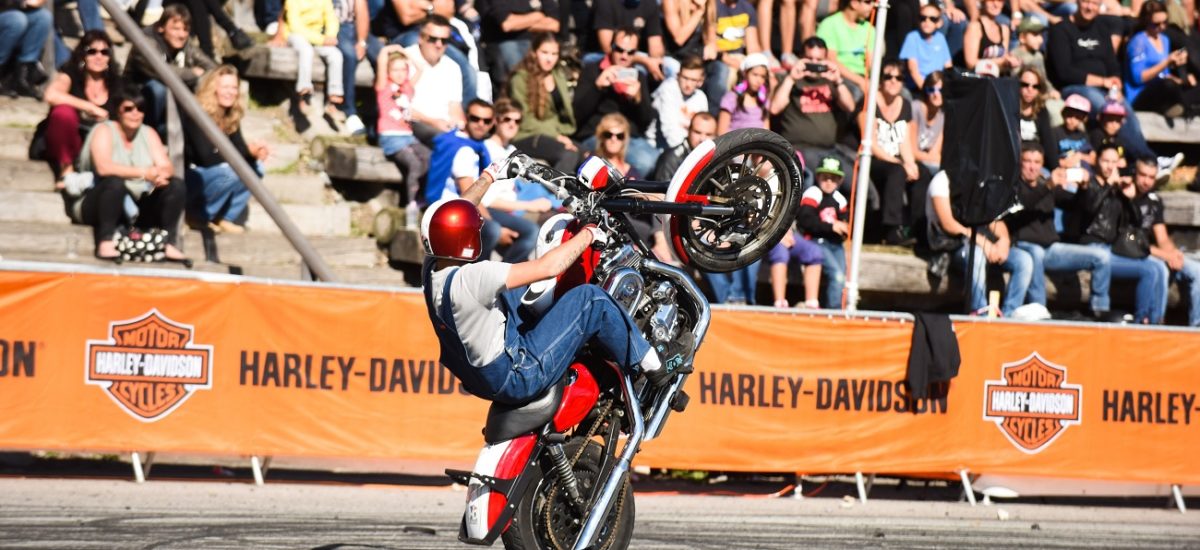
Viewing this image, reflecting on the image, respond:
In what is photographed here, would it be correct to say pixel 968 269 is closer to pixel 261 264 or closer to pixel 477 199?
pixel 261 264

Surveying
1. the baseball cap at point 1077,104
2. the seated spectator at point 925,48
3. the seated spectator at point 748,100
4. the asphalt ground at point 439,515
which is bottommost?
the asphalt ground at point 439,515

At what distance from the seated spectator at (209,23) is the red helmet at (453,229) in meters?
7.59

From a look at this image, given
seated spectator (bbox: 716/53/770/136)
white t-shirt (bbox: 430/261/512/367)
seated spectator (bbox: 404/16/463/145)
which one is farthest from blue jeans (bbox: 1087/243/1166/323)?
white t-shirt (bbox: 430/261/512/367)

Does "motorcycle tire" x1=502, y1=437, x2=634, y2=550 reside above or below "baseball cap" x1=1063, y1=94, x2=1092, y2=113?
below

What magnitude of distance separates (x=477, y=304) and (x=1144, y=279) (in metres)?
9.16

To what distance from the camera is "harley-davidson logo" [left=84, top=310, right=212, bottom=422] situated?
10.2 meters

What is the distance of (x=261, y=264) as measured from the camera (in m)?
13.0

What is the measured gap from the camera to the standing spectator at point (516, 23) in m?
14.6

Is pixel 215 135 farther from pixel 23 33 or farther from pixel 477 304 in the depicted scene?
pixel 477 304

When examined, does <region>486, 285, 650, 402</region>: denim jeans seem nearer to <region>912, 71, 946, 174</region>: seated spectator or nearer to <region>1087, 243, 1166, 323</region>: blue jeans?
<region>912, 71, 946, 174</region>: seated spectator

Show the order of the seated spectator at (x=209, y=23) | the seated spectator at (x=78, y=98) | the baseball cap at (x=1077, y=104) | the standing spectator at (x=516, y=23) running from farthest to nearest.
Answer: the baseball cap at (x=1077, y=104), the standing spectator at (x=516, y=23), the seated spectator at (x=209, y=23), the seated spectator at (x=78, y=98)

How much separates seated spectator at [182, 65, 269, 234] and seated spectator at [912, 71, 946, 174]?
246 inches

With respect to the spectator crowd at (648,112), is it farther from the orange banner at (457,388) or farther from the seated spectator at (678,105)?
the orange banner at (457,388)

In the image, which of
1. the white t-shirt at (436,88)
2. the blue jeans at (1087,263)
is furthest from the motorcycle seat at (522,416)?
the blue jeans at (1087,263)
